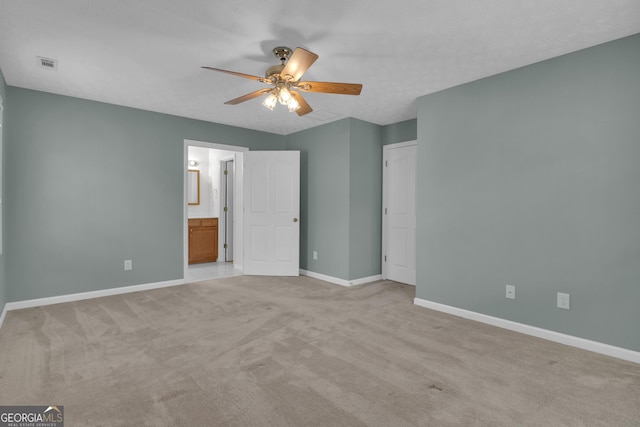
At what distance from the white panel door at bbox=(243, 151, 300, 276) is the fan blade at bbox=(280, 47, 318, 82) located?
287 centimetres

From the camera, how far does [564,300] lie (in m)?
2.83

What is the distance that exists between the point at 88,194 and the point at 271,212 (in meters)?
2.45

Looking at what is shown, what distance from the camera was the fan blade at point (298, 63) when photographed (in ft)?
7.19

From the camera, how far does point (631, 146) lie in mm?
2516

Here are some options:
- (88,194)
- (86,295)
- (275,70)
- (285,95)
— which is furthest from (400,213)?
(86,295)

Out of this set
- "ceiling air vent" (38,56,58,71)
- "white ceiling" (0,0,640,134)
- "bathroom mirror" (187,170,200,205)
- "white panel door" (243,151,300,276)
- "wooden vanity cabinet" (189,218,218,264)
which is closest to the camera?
"white ceiling" (0,0,640,134)

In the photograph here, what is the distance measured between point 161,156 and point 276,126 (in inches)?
69.2

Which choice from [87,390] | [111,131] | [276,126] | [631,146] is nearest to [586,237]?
[631,146]

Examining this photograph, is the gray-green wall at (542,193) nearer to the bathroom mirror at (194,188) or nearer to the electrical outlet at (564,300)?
the electrical outlet at (564,300)

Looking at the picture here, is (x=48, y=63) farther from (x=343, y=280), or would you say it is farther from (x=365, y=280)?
(x=365, y=280)

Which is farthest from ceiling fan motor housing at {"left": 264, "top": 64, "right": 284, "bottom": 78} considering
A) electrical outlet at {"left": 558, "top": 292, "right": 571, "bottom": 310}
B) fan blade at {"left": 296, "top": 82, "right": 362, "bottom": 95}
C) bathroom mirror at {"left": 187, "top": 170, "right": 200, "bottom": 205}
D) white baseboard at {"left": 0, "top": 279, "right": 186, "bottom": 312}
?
bathroom mirror at {"left": 187, "top": 170, "right": 200, "bottom": 205}

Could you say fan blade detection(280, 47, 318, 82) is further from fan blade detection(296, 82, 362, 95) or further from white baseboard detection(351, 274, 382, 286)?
white baseboard detection(351, 274, 382, 286)

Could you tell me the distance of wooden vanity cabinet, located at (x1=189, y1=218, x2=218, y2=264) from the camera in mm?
6496

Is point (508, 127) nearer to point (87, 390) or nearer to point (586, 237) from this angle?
point (586, 237)
